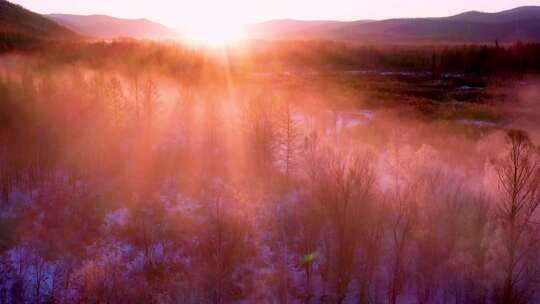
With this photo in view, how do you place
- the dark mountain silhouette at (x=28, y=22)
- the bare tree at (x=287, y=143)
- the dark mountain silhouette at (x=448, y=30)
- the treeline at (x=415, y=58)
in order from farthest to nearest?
the dark mountain silhouette at (x=448, y=30) → the dark mountain silhouette at (x=28, y=22) → the treeline at (x=415, y=58) → the bare tree at (x=287, y=143)

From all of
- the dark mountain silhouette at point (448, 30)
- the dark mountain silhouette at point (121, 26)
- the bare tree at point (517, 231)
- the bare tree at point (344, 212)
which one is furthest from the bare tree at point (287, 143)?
the dark mountain silhouette at point (121, 26)

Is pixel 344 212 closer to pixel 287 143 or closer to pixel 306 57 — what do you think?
pixel 287 143

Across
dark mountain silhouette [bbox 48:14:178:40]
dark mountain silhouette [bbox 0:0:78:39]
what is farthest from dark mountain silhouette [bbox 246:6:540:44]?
dark mountain silhouette [bbox 0:0:78:39]

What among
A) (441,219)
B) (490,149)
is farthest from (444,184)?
(490,149)

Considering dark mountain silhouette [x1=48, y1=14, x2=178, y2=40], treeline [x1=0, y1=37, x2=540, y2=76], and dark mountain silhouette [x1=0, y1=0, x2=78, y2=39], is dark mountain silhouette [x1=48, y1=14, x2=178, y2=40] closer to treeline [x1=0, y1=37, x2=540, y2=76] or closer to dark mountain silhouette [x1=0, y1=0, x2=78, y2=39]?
dark mountain silhouette [x1=0, y1=0, x2=78, y2=39]

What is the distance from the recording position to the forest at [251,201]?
11.1 metres

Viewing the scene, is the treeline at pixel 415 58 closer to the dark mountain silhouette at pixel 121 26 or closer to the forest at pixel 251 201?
the forest at pixel 251 201

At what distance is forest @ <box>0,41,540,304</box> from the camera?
1115 cm

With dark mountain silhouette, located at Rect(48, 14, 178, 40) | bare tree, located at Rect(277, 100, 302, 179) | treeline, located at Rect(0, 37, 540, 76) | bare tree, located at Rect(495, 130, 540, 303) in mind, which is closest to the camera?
bare tree, located at Rect(495, 130, 540, 303)

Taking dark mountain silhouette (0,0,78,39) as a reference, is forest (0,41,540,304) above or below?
below

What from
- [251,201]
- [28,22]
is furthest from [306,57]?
[251,201]

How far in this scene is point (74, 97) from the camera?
56.5 feet

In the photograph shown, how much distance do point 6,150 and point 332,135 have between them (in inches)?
420

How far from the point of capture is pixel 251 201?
14.0 m
